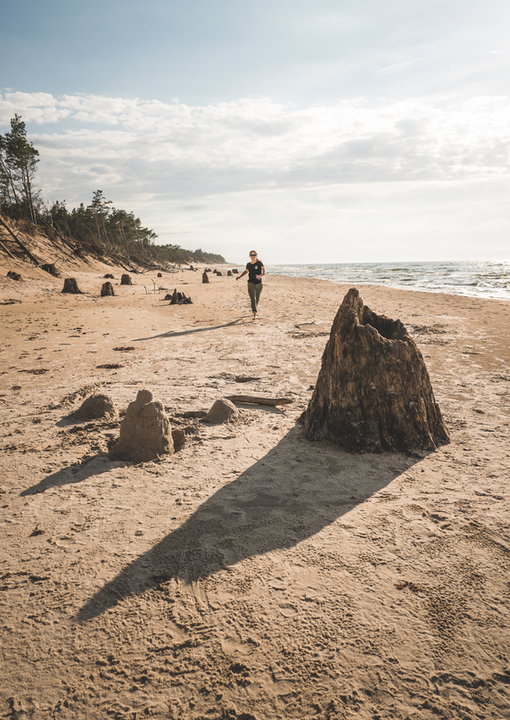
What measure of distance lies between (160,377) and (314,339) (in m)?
4.40

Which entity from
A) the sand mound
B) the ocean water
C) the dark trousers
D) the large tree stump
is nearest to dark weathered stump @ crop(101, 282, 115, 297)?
the dark trousers

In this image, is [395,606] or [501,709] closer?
[501,709]

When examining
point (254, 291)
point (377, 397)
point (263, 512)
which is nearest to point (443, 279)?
point (254, 291)

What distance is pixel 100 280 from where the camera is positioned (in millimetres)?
29000

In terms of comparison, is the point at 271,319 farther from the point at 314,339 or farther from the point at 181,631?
the point at 181,631

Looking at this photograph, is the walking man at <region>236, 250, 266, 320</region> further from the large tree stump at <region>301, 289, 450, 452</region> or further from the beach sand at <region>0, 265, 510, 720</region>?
the large tree stump at <region>301, 289, 450, 452</region>

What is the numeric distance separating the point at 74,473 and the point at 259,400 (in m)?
2.52

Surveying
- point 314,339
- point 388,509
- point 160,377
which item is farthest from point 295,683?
point 314,339

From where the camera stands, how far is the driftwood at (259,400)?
5348 mm

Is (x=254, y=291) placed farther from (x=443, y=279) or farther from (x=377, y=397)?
(x=443, y=279)

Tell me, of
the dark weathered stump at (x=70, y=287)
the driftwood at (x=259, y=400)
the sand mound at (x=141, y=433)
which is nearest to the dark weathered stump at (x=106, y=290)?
the dark weathered stump at (x=70, y=287)

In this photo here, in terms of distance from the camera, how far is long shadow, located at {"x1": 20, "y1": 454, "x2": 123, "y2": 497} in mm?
3457

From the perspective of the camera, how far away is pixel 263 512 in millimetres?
3127

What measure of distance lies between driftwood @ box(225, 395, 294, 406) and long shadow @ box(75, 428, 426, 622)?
1.03 meters
